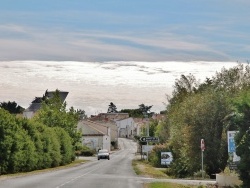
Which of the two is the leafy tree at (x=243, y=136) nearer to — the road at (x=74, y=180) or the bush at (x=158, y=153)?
the road at (x=74, y=180)

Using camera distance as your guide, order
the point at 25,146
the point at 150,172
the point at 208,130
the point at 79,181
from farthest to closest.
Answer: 1. the point at 150,172
2. the point at 25,146
3. the point at 208,130
4. the point at 79,181

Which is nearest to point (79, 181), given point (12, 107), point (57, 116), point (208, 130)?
point (208, 130)

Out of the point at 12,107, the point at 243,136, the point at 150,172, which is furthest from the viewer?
the point at 12,107

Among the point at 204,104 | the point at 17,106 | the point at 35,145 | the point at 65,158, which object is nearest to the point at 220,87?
the point at 204,104

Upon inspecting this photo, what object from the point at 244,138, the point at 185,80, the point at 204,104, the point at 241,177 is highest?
the point at 185,80

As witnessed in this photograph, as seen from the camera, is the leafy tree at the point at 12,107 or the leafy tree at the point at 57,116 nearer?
the leafy tree at the point at 57,116

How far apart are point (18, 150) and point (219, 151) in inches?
600

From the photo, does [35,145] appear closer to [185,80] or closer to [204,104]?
[204,104]

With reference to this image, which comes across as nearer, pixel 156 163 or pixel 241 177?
pixel 241 177

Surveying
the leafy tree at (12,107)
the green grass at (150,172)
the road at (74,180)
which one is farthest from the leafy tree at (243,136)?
the leafy tree at (12,107)

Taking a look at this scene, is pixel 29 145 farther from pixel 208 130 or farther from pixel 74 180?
pixel 208 130

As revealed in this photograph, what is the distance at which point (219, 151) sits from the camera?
4697cm

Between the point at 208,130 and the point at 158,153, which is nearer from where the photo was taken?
the point at 208,130

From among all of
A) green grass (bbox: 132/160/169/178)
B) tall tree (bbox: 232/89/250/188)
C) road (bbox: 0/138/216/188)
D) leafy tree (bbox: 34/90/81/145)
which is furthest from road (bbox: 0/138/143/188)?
leafy tree (bbox: 34/90/81/145)
